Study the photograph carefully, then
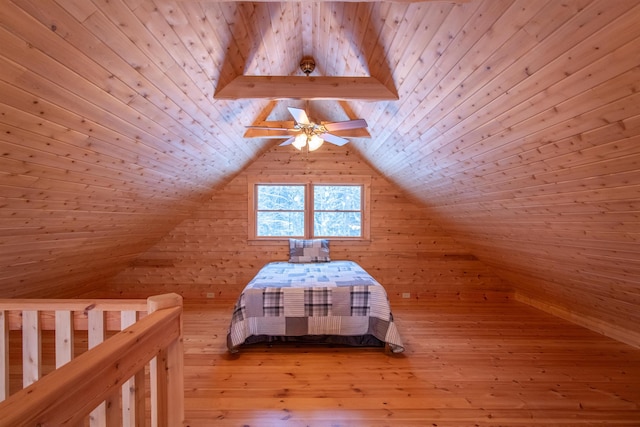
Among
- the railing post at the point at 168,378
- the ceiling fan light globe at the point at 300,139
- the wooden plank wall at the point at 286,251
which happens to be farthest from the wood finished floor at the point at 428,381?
the ceiling fan light globe at the point at 300,139

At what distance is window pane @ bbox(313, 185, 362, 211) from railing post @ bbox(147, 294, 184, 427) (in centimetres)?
351

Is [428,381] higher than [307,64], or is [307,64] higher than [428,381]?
[307,64]

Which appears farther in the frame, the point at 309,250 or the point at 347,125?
the point at 309,250

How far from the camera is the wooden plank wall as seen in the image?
14.6 feet

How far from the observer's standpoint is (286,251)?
4531 mm

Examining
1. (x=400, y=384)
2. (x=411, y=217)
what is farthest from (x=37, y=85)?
(x=411, y=217)

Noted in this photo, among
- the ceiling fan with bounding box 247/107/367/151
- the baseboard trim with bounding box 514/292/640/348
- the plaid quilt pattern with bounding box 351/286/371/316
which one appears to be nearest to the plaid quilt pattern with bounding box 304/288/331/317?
the plaid quilt pattern with bounding box 351/286/371/316

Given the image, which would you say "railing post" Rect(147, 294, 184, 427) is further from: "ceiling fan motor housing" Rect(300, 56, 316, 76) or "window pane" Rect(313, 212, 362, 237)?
"window pane" Rect(313, 212, 362, 237)

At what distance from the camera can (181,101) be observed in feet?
6.37

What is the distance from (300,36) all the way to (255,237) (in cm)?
292

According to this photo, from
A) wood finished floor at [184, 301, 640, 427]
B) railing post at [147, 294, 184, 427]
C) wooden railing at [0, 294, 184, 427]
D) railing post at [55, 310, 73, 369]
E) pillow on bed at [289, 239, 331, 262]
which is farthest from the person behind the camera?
pillow on bed at [289, 239, 331, 262]

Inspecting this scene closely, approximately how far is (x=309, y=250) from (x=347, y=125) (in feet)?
7.62

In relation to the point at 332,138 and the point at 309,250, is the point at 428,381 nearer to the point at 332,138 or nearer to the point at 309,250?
the point at 332,138

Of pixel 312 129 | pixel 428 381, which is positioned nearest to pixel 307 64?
pixel 312 129
